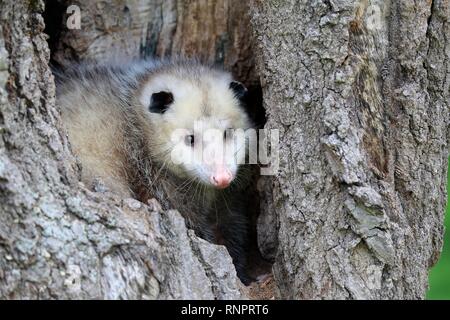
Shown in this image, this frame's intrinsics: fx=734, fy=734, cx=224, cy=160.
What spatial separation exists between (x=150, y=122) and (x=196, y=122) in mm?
264

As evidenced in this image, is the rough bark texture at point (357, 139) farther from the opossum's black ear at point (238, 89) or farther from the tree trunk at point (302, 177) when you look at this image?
the opossum's black ear at point (238, 89)

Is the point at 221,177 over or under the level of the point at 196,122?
under

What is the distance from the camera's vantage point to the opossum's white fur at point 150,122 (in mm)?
3363

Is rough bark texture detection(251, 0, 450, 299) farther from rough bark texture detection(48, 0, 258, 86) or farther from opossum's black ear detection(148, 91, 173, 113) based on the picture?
rough bark texture detection(48, 0, 258, 86)

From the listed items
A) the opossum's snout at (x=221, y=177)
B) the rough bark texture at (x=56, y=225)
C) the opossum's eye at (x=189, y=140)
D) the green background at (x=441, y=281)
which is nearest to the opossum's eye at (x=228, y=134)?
the opossum's eye at (x=189, y=140)

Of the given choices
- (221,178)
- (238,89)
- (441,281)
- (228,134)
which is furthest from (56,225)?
(441,281)

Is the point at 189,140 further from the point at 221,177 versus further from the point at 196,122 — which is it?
the point at 221,177

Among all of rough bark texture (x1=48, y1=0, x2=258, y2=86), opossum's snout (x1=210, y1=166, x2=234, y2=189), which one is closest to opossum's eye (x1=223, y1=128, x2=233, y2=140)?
opossum's snout (x1=210, y1=166, x2=234, y2=189)

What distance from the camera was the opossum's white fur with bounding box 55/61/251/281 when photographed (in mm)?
3363

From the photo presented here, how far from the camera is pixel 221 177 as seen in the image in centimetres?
321

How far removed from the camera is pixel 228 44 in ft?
12.7

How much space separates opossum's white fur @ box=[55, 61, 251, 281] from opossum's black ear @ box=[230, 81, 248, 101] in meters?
0.03

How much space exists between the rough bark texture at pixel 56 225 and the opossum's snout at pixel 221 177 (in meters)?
0.52

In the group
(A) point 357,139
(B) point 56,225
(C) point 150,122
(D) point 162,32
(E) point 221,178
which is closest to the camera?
(B) point 56,225
